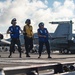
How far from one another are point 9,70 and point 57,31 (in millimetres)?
44996

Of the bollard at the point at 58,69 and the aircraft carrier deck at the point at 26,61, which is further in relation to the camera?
the aircraft carrier deck at the point at 26,61

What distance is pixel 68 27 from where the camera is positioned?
159 ft

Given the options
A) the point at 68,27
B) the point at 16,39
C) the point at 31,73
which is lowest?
the point at 31,73

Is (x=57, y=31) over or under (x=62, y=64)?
over

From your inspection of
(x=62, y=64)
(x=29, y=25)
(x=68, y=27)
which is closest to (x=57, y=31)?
(x=68, y=27)

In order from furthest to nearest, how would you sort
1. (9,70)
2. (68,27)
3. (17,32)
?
1. (68,27)
2. (17,32)
3. (9,70)

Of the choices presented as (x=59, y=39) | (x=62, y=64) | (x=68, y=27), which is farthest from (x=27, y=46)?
(x=68, y=27)

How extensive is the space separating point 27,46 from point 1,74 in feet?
33.0

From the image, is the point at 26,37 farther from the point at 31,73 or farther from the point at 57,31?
the point at 57,31

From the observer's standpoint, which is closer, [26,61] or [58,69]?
[58,69]

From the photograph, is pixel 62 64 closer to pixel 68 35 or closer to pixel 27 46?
pixel 27 46

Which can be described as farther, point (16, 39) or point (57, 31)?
point (57, 31)

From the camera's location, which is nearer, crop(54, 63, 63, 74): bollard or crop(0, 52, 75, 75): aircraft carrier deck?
crop(54, 63, 63, 74): bollard

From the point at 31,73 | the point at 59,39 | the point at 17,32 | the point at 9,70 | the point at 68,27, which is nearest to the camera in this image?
the point at 9,70
